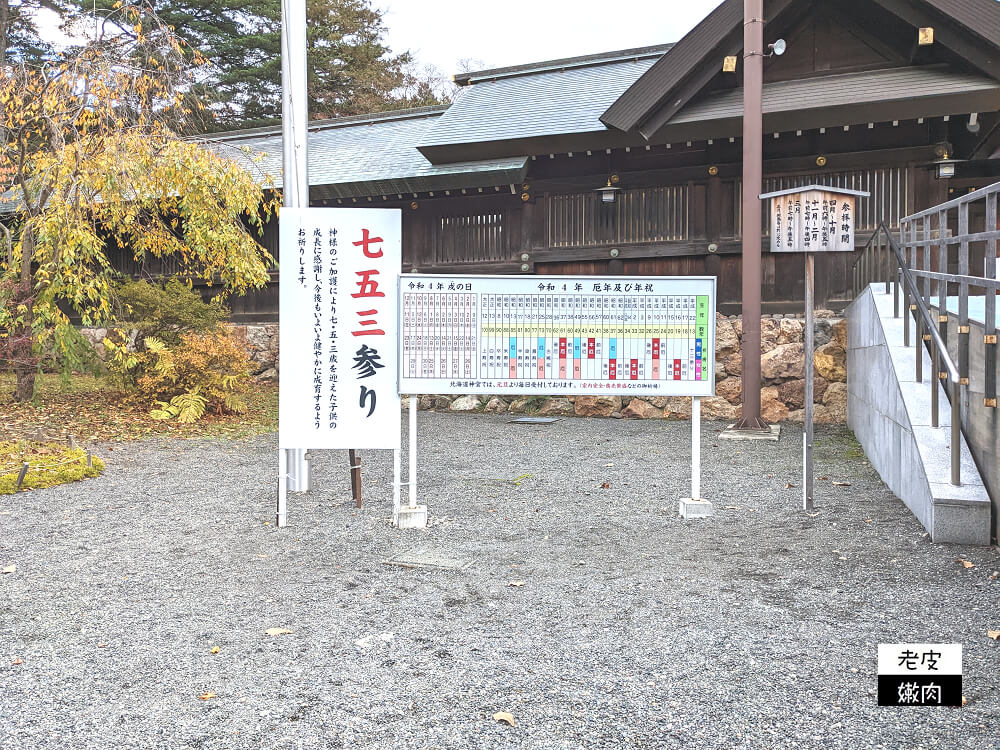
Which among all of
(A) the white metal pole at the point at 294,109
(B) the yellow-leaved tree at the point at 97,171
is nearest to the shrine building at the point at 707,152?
(B) the yellow-leaved tree at the point at 97,171

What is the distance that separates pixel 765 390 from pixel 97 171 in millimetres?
10125

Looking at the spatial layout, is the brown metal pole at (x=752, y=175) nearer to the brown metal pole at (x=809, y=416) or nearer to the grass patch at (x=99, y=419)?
the brown metal pole at (x=809, y=416)

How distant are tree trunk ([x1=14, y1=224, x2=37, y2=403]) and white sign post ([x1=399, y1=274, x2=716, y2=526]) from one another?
7590 mm

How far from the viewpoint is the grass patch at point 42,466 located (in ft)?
24.5

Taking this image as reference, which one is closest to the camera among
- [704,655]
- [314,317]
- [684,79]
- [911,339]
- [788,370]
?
[704,655]

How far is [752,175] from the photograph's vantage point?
33.8 ft

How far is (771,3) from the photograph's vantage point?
35.6 ft

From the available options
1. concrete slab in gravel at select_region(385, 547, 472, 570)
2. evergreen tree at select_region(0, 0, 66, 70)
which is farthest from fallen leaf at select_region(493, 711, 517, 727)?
evergreen tree at select_region(0, 0, 66, 70)

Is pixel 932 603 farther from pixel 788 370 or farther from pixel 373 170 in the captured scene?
pixel 373 170

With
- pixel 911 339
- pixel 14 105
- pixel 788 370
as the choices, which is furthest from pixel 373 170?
pixel 911 339

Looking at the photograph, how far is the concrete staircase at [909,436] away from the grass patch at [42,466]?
771 cm

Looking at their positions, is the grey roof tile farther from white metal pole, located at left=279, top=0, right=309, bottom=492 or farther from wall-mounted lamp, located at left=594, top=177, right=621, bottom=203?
white metal pole, located at left=279, top=0, right=309, bottom=492

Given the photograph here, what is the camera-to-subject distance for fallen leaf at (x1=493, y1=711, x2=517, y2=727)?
2982mm

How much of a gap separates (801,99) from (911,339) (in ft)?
16.7
